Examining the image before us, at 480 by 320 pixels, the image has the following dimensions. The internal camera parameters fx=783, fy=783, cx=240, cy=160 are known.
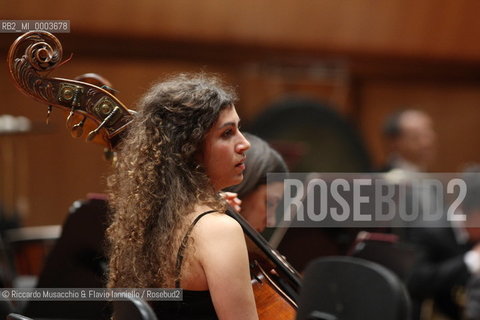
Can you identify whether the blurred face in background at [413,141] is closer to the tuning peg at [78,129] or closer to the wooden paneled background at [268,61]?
the wooden paneled background at [268,61]

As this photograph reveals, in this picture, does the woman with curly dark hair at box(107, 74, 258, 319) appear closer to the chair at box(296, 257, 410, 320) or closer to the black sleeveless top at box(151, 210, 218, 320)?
the black sleeveless top at box(151, 210, 218, 320)

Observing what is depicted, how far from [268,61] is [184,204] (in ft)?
13.9

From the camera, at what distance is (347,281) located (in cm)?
171

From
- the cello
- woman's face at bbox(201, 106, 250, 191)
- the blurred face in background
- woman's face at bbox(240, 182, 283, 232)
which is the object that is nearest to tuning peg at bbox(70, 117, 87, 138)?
the cello

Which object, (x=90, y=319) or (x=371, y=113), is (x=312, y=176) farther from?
(x=371, y=113)

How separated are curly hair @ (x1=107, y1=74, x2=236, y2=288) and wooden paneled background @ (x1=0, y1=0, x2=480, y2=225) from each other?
282 centimetres

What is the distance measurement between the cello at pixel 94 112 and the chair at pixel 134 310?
1.20 feet

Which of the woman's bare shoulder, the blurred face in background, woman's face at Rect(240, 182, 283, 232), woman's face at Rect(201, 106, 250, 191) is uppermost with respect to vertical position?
woman's face at Rect(201, 106, 250, 191)

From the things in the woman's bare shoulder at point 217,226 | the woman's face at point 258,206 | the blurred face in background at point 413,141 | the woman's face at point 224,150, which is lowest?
the blurred face in background at point 413,141

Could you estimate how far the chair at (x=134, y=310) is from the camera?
1.70 meters

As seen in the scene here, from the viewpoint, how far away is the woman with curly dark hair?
72.3 inches

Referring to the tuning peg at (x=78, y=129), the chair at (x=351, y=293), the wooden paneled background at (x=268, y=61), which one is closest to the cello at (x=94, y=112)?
the tuning peg at (x=78, y=129)

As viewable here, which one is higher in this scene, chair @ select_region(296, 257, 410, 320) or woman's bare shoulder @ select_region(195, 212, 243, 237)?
woman's bare shoulder @ select_region(195, 212, 243, 237)

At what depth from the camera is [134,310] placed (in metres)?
1.75
